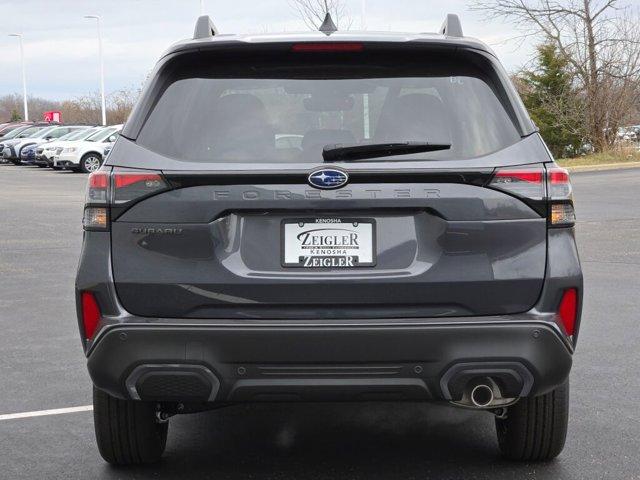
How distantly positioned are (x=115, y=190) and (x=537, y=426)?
6.57 ft

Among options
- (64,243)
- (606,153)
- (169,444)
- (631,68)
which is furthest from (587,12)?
(169,444)

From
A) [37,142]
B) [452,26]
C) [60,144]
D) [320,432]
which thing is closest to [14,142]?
[37,142]

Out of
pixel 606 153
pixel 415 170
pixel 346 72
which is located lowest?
pixel 606 153

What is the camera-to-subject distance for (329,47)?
413 cm

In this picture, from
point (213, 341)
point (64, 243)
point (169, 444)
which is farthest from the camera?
point (64, 243)

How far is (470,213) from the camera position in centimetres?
394

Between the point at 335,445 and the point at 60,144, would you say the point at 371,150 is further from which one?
the point at 60,144

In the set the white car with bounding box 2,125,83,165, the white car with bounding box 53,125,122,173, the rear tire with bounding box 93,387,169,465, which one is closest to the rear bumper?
the rear tire with bounding box 93,387,169,465

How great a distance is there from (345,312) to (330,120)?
723 millimetres

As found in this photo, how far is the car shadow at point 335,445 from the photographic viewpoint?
15.0 ft

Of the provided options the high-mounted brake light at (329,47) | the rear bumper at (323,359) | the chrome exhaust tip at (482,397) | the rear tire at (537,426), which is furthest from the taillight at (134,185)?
the rear tire at (537,426)

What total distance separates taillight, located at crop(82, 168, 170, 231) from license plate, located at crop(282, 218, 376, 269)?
0.52m

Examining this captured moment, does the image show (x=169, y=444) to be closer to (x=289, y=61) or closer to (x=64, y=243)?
(x=289, y=61)

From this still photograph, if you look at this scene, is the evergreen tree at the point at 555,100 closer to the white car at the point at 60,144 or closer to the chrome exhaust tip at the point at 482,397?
the white car at the point at 60,144
